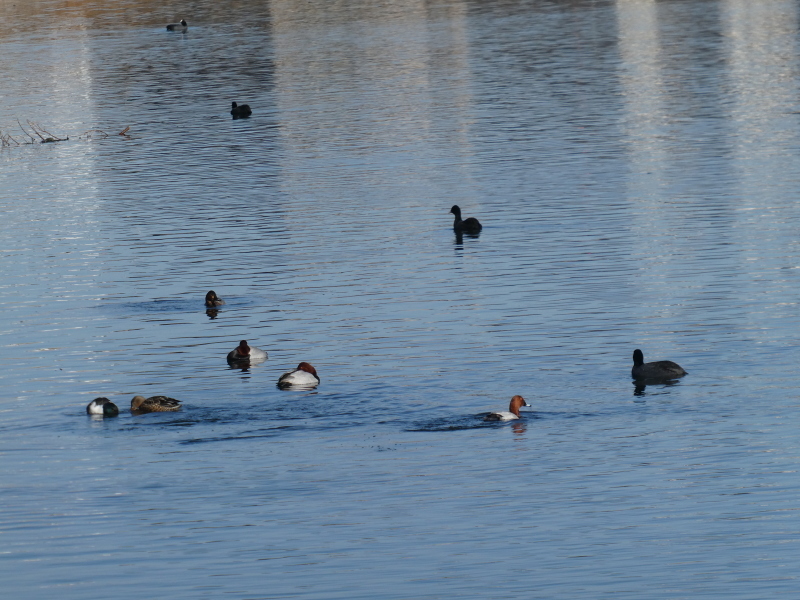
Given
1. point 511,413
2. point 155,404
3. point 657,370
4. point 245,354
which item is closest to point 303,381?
point 245,354

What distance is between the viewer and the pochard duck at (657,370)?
2994 centimetres

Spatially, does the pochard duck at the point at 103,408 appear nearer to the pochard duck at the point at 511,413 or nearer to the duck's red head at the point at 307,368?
the duck's red head at the point at 307,368

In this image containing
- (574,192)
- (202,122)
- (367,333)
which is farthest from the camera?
(202,122)

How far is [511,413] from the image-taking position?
27891 mm

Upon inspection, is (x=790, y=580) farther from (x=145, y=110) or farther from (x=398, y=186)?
(x=145, y=110)

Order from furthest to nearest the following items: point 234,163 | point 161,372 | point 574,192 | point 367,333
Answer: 1. point 234,163
2. point 574,192
3. point 367,333
4. point 161,372

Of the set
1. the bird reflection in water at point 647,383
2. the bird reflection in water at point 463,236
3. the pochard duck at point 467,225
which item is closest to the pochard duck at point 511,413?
the bird reflection in water at point 647,383

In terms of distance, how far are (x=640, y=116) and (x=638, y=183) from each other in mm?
16418

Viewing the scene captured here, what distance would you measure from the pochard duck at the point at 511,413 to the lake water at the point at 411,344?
1.13ft

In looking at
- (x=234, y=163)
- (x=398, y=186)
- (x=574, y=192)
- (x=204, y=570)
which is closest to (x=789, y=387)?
(x=204, y=570)

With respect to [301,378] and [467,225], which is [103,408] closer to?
[301,378]

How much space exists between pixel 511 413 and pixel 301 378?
5.02 m

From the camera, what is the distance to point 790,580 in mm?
21172

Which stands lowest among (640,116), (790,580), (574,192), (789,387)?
Result: (790,580)
